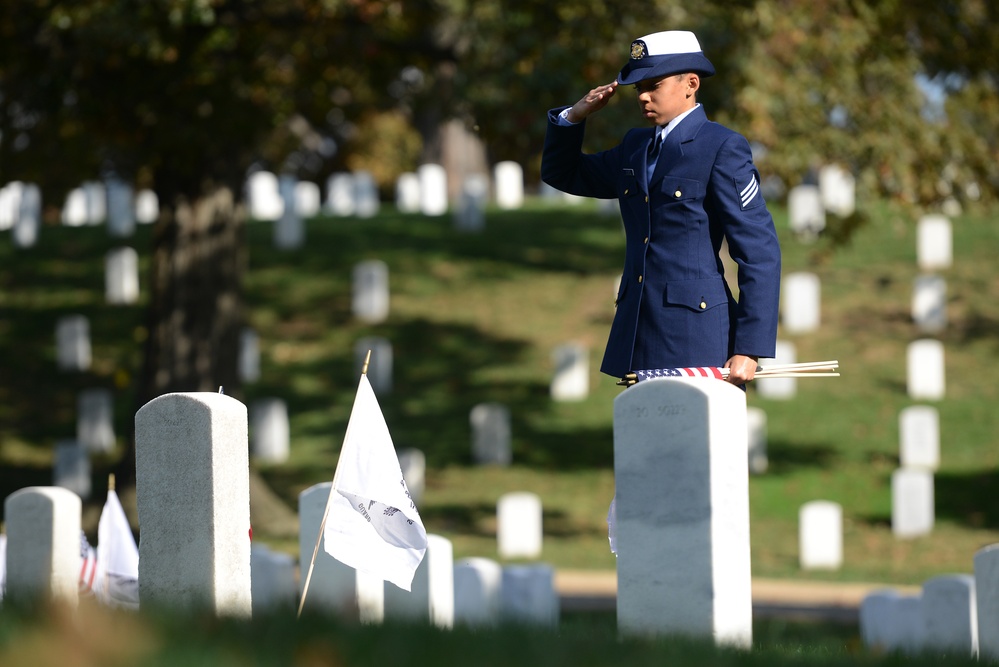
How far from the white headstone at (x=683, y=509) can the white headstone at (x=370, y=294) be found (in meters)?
14.6

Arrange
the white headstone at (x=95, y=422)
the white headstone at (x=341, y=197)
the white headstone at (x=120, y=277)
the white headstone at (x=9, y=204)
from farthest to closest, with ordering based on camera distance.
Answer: the white headstone at (x=341, y=197) → the white headstone at (x=9, y=204) → the white headstone at (x=120, y=277) → the white headstone at (x=95, y=422)

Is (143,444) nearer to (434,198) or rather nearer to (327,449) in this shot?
(327,449)

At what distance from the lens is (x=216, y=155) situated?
43.7ft

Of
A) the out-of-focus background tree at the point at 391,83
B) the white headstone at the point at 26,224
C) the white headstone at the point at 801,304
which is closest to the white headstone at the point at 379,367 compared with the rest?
the out-of-focus background tree at the point at 391,83

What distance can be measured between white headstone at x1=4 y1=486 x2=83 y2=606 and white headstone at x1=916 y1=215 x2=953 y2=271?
16001 mm

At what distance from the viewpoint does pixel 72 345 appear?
1886 cm

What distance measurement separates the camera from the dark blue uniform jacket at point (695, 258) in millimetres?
5352

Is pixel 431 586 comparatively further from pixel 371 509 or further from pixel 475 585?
pixel 371 509

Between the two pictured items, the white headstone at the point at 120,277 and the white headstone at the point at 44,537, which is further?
the white headstone at the point at 120,277

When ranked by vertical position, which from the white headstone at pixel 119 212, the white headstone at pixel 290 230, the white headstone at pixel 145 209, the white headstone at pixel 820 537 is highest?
the white headstone at pixel 145 209

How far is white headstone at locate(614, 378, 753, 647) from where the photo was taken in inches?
190

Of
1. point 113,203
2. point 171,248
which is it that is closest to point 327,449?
point 171,248

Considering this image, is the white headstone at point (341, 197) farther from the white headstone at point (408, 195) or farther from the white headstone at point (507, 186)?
the white headstone at point (507, 186)

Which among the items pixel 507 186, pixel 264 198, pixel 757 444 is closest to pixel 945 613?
pixel 757 444
